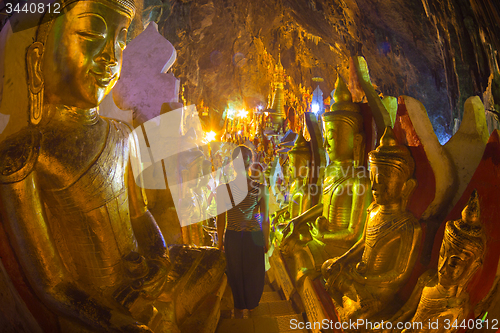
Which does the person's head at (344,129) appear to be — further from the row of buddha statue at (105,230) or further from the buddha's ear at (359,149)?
the row of buddha statue at (105,230)

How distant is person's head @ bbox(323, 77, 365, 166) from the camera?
7.97 feet

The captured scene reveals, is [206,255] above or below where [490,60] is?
below

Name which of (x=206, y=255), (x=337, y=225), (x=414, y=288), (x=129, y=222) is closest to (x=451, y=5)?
(x=337, y=225)

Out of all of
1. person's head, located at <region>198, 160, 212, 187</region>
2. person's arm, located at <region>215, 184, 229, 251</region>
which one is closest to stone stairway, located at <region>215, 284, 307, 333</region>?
person's arm, located at <region>215, 184, 229, 251</region>

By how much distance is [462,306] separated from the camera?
1313 millimetres

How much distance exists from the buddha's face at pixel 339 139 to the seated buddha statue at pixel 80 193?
1.66 meters

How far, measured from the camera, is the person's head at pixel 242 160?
3271 millimetres

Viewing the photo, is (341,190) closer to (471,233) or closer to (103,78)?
(471,233)

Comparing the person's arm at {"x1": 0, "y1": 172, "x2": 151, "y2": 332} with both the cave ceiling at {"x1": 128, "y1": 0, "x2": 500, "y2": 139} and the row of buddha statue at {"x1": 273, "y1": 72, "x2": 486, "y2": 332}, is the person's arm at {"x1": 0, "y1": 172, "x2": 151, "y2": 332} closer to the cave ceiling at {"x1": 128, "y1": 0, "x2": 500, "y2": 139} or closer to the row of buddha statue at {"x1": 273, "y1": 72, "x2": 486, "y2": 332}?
the row of buddha statue at {"x1": 273, "y1": 72, "x2": 486, "y2": 332}

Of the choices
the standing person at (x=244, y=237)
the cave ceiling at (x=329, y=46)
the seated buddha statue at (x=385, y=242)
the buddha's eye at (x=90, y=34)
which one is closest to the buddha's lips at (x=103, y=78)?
the buddha's eye at (x=90, y=34)

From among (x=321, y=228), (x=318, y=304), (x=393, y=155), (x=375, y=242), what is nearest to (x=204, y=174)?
(x=321, y=228)

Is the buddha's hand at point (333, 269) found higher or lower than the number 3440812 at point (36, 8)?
lower

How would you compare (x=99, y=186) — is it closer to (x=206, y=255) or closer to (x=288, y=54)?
(x=206, y=255)

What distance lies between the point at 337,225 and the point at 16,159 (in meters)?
2.25
